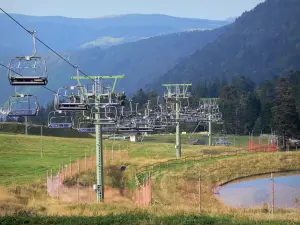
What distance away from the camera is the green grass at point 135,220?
21797 mm

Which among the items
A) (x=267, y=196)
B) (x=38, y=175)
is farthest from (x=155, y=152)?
(x=267, y=196)

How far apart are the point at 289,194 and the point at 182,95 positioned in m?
29.6

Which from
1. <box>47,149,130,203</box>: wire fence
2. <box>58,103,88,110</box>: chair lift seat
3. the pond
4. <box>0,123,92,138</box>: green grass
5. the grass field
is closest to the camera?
the grass field

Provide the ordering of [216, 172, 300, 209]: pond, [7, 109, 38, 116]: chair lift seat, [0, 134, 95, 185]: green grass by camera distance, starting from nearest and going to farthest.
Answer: [7, 109, 38, 116]: chair lift seat, [216, 172, 300, 209]: pond, [0, 134, 95, 185]: green grass

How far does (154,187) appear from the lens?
4219 cm

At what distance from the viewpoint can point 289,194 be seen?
121ft

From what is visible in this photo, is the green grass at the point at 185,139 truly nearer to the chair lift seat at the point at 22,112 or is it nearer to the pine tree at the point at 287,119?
the pine tree at the point at 287,119

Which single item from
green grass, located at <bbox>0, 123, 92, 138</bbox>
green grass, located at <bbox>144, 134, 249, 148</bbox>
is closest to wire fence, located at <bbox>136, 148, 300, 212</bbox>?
green grass, located at <bbox>144, 134, 249, 148</bbox>

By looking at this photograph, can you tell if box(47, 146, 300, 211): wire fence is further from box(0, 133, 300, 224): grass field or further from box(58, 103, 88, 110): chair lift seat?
box(58, 103, 88, 110): chair lift seat

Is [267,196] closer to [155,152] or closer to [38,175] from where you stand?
[38,175]

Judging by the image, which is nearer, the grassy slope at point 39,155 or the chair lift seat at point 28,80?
the chair lift seat at point 28,80

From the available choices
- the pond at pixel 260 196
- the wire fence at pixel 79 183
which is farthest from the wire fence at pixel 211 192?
the wire fence at pixel 79 183

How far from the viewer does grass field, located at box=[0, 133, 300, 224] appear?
22672 mm

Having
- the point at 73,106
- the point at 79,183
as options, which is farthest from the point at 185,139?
the point at 73,106
